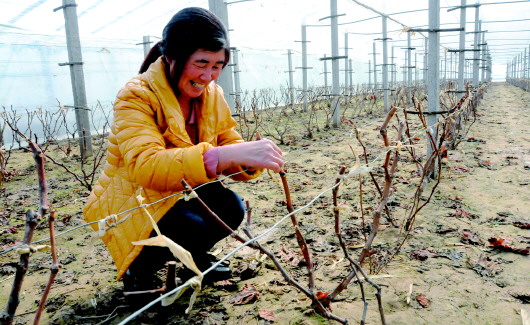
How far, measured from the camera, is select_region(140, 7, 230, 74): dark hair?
1304 mm

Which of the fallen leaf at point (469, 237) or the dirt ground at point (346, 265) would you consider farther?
the fallen leaf at point (469, 237)

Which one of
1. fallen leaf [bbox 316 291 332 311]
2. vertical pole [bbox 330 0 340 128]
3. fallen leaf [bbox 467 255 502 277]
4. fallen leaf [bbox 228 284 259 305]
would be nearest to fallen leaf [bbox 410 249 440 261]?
fallen leaf [bbox 467 255 502 277]

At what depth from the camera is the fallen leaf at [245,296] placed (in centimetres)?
166

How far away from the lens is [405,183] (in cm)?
347

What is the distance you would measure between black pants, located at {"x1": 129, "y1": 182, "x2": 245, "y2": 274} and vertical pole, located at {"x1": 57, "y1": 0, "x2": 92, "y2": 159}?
13.4 feet

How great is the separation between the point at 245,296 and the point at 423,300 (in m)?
0.77

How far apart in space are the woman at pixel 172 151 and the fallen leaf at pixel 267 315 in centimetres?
37

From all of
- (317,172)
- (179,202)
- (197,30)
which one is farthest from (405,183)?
(197,30)

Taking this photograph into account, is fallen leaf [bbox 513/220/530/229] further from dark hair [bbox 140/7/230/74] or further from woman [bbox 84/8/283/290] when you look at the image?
dark hair [bbox 140/7/230/74]

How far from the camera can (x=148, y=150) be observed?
4.12 ft

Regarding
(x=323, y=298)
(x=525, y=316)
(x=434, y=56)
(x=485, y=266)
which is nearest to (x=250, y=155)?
(x=323, y=298)

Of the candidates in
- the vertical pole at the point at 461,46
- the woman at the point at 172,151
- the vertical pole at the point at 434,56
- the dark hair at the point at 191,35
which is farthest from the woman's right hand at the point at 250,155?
the vertical pole at the point at 461,46

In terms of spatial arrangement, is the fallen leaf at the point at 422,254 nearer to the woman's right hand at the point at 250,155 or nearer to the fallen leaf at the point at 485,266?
the fallen leaf at the point at 485,266

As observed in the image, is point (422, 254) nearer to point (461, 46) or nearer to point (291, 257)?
point (291, 257)
